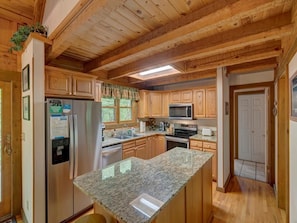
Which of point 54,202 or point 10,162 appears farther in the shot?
point 10,162

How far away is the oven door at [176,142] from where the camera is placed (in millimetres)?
3934

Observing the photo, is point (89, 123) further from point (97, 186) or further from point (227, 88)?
point (227, 88)

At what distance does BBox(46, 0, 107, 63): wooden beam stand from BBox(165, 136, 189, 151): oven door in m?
3.16

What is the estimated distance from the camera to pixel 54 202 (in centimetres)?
221

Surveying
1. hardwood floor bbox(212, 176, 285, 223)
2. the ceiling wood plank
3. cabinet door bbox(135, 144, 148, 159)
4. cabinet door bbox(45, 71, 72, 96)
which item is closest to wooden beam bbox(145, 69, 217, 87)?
cabinet door bbox(135, 144, 148, 159)

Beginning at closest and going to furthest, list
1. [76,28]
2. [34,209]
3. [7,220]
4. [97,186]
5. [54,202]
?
[97,186], [76,28], [34,209], [54,202], [7,220]

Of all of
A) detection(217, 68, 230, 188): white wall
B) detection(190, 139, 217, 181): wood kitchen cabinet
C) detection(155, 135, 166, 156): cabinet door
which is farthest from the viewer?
detection(155, 135, 166, 156): cabinet door

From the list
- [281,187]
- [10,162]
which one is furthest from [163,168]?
[10,162]

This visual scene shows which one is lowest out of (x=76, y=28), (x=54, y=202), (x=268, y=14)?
(x=54, y=202)

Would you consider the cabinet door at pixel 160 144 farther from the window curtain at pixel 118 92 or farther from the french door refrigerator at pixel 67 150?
the french door refrigerator at pixel 67 150

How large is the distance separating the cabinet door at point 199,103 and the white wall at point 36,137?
11.0 feet

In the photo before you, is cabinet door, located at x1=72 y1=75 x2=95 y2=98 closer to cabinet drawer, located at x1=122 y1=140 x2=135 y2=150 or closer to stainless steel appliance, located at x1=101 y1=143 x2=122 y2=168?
stainless steel appliance, located at x1=101 y1=143 x2=122 y2=168

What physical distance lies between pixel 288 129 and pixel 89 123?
8.92 ft

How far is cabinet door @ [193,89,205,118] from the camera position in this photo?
404 cm
